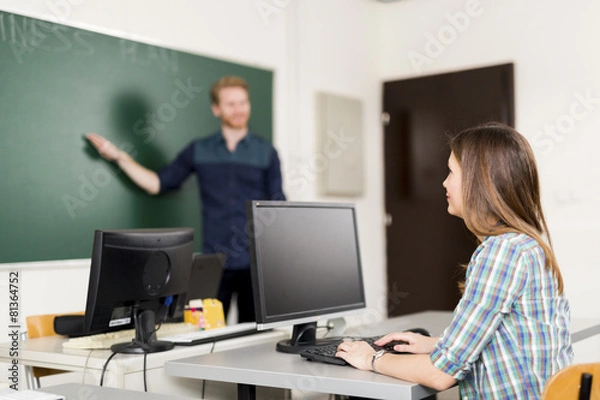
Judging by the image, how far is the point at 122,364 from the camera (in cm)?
215

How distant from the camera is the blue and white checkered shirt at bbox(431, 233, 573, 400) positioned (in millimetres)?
1663

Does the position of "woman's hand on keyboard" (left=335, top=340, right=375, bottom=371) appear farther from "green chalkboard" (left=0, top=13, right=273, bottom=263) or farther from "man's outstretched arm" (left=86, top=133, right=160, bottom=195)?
"man's outstretched arm" (left=86, top=133, right=160, bottom=195)

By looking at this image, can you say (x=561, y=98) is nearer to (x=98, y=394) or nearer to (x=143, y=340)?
(x=143, y=340)

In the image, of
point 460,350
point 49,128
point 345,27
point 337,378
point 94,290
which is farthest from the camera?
point 345,27

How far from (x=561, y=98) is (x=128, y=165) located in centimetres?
272

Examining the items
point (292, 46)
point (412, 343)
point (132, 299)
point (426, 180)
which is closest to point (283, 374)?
point (412, 343)

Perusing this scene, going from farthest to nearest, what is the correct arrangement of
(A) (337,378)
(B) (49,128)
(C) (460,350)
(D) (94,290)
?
1. (B) (49,128)
2. (D) (94,290)
3. (A) (337,378)
4. (C) (460,350)

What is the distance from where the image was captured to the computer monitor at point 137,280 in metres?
2.22

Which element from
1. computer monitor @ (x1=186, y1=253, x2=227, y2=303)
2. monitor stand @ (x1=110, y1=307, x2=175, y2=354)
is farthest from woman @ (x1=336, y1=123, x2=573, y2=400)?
computer monitor @ (x1=186, y1=253, x2=227, y2=303)

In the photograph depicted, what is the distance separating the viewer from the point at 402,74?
5.59 metres

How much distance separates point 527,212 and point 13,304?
2.42 m

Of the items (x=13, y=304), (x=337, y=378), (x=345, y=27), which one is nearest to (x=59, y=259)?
(x=13, y=304)

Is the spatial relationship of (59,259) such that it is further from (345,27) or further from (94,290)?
(345,27)

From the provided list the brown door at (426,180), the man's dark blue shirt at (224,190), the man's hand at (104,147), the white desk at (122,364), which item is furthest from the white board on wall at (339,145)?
the white desk at (122,364)
